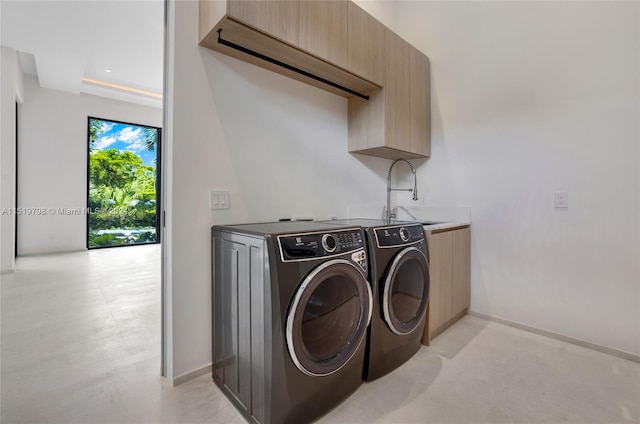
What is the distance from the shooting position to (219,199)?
1.64m

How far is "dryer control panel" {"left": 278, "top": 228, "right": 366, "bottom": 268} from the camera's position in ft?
3.81

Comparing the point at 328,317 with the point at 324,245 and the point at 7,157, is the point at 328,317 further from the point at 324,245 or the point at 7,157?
the point at 7,157

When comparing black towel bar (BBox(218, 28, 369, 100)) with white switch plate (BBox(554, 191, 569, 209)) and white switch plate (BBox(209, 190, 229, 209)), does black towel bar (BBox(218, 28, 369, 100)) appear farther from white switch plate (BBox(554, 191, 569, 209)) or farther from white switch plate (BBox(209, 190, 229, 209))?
white switch plate (BBox(554, 191, 569, 209))

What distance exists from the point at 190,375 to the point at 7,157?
14.7ft

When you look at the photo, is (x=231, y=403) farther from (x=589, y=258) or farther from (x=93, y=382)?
(x=589, y=258)

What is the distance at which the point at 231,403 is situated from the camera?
1.39 metres

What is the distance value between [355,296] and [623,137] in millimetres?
2024

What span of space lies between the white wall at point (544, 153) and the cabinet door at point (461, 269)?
0.22 ft

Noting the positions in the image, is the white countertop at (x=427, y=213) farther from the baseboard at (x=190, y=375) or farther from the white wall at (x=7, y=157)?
the white wall at (x=7, y=157)

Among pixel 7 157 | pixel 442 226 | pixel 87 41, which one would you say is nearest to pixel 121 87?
pixel 87 41

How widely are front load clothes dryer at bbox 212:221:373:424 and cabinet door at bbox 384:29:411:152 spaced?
3.84 ft

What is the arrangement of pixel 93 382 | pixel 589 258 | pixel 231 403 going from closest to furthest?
pixel 231 403 < pixel 93 382 < pixel 589 258

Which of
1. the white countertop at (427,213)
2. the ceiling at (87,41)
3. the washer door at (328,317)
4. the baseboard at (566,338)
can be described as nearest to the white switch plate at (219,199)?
the washer door at (328,317)

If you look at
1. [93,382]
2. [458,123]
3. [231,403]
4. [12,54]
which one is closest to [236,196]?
[231,403]
